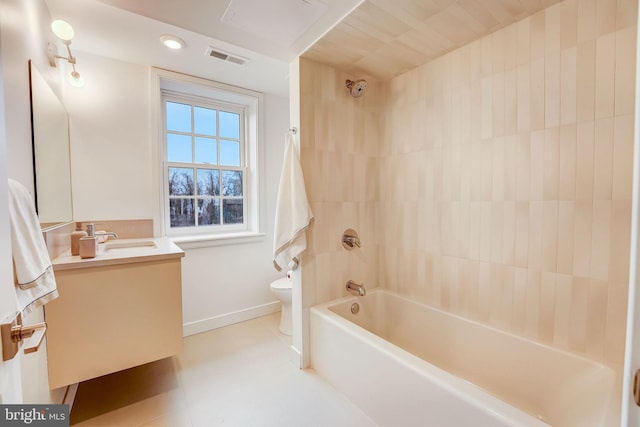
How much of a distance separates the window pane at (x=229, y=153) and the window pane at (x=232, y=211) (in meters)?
0.42

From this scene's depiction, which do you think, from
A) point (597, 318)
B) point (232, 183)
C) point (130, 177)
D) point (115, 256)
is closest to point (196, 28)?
point (130, 177)

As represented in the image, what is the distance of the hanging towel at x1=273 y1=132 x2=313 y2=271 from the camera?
71.0 inches

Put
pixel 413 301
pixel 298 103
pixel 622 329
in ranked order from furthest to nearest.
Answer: pixel 413 301, pixel 298 103, pixel 622 329

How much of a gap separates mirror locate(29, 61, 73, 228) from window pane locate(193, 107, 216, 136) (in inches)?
40.3

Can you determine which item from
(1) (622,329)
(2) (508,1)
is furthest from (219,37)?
(1) (622,329)

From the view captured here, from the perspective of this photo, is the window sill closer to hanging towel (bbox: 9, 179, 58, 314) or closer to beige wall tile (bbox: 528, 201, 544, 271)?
hanging towel (bbox: 9, 179, 58, 314)

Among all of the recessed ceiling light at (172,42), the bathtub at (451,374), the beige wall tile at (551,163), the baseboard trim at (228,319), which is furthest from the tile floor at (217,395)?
the recessed ceiling light at (172,42)

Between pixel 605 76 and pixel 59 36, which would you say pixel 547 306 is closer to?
pixel 605 76

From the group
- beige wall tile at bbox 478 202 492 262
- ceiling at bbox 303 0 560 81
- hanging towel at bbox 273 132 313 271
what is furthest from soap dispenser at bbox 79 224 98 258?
beige wall tile at bbox 478 202 492 262

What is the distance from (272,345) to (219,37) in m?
2.31

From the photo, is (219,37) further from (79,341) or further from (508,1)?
(79,341)

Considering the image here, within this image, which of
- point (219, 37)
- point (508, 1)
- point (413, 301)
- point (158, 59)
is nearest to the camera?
point (508, 1)

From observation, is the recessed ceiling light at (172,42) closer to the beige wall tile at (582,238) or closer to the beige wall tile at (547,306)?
the beige wall tile at (582,238)

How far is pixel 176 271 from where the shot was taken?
1688mm
